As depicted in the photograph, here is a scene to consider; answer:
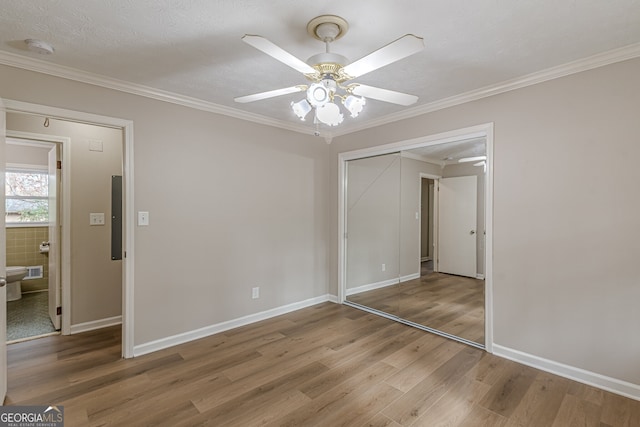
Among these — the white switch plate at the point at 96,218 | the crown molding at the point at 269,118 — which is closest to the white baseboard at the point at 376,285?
the crown molding at the point at 269,118

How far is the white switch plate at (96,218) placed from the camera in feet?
11.1

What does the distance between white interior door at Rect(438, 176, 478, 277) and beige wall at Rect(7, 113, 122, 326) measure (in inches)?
163

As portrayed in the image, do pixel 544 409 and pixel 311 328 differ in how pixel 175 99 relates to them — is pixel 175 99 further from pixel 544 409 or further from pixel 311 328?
pixel 544 409

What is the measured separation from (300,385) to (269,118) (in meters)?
2.83

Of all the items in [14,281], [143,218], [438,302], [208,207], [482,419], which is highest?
[208,207]

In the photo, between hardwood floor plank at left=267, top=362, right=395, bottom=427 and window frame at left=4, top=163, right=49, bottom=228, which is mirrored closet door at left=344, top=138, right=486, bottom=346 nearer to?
hardwood floor plank at left=267, top=362, right=395, bottom=427

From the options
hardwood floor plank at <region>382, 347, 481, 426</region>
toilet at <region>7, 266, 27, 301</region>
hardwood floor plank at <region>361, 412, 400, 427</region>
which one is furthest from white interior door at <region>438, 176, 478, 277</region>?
toilet at <region>7, 266, 27, 301</region>

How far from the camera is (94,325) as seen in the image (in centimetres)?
337

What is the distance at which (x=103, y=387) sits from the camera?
7.35ft

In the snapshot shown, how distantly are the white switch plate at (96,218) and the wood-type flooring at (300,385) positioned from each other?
123cm

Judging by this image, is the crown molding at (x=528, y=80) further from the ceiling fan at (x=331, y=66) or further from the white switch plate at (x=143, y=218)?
the white switch plate at (x=143, y=218)

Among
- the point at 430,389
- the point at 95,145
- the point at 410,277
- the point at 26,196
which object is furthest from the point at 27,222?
the point at 430,389

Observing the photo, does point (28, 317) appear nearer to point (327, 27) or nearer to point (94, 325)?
point (94, 325)

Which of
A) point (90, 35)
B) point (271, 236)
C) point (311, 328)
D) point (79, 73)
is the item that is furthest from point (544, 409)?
point (79, 73)
